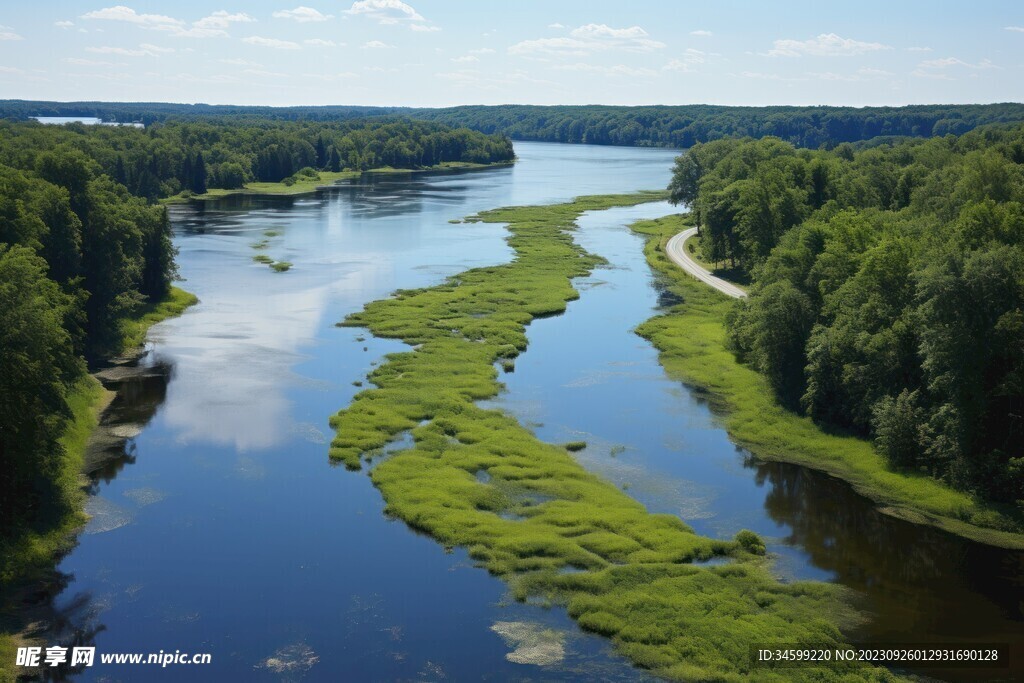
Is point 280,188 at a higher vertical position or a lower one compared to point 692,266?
higher

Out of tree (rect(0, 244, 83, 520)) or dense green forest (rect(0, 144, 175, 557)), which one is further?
dense green forest (rect(0, 144, 175, 557))

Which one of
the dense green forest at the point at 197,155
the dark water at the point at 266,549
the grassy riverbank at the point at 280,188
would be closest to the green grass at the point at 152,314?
the dark water at the point at 266,549

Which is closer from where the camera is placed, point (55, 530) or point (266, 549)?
point (266, 549)

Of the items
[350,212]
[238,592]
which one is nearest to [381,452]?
[238,592]

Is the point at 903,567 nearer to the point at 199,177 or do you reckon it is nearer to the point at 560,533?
the point at 560,533

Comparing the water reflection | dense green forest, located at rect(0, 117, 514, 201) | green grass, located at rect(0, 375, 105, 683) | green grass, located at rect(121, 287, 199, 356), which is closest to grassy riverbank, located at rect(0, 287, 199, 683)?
green grass, located at rect(0, 375, 105, 683)

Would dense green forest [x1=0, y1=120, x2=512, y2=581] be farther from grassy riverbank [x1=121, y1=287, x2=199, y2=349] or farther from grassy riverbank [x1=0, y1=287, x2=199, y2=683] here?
grassy riverbank [x1=121, y1=287, x2=199, y2=349]

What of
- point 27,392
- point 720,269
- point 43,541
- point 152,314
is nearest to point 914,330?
point 43,541
